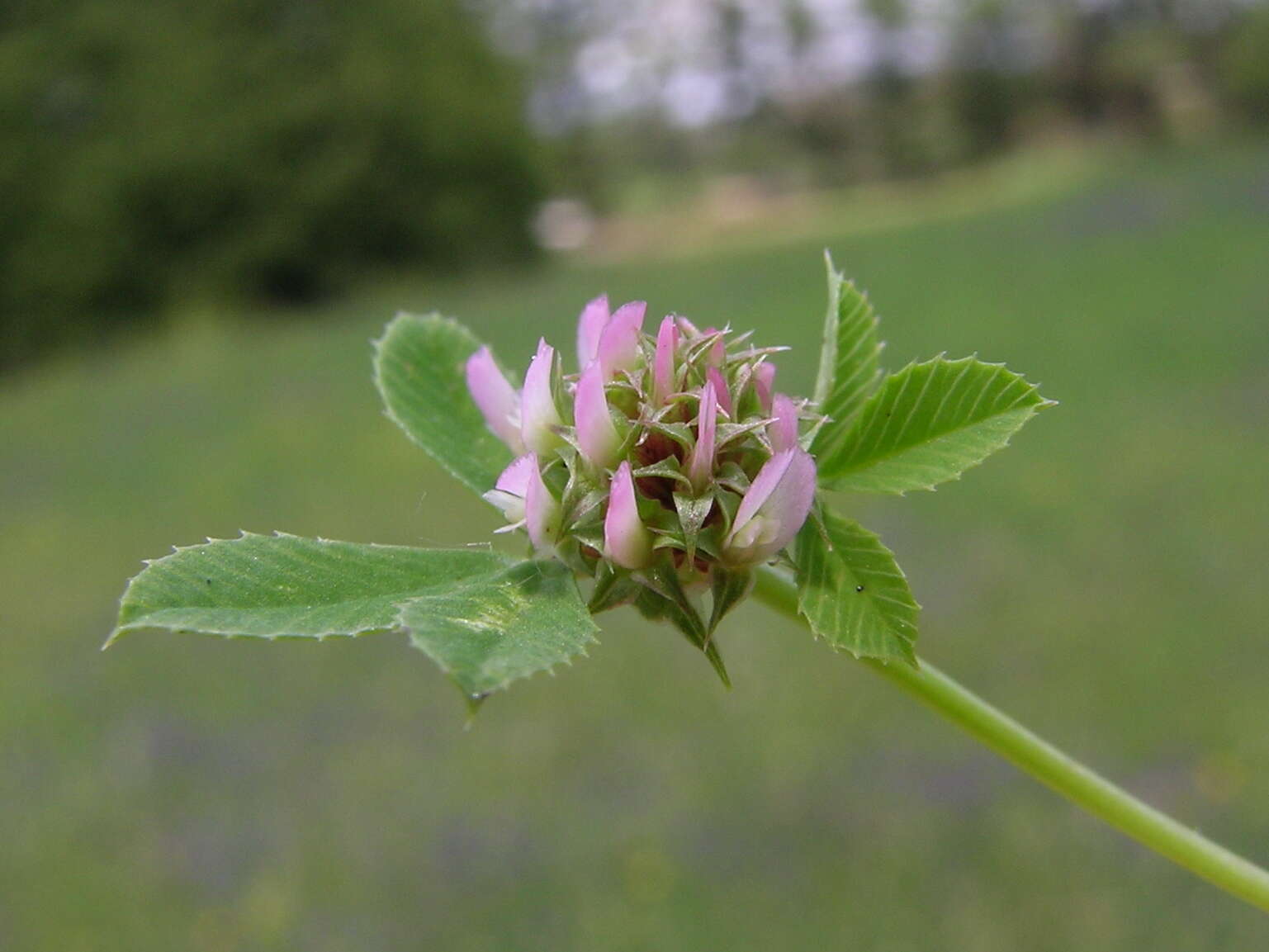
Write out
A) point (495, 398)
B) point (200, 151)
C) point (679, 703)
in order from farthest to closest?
point (200, 151), point (679, 703), point (495, 398)

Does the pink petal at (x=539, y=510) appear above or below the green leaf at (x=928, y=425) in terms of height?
Answer: above

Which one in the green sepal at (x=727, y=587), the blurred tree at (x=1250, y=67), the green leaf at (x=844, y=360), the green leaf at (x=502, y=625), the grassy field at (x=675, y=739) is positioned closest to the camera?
the green leaf at (x=502, y=625)

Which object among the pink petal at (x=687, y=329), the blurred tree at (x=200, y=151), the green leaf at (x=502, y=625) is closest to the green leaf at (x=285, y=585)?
the green leaf at (x=502, y=625)

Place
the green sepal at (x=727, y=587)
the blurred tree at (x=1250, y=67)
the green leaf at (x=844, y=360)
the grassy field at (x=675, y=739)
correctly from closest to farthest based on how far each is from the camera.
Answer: the green sepal at (x=727, y=587) → the green leaf at (x=844, y=360) → the grassy field at (x=675, y=739) → the blurred tree at (x=1250, y=67)

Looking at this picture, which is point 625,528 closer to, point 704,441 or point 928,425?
point 704,441

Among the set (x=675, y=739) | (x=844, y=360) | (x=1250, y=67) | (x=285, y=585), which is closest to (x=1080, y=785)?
(x=844, y=360)

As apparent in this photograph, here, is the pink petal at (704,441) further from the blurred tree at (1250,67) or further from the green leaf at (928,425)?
the blurred tree at (1250,67)

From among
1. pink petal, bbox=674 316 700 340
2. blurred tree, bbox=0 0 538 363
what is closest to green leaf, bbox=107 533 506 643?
pink petal, bbox=674 316 700 340

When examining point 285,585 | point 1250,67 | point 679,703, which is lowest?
point 1250,67
